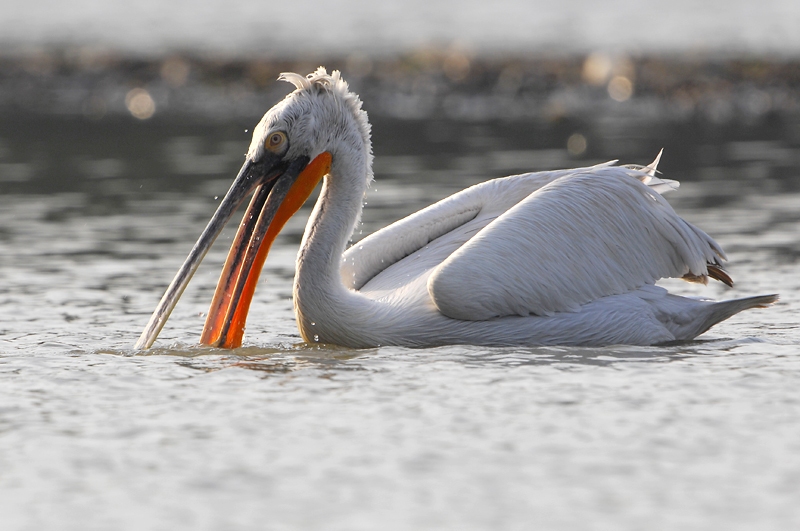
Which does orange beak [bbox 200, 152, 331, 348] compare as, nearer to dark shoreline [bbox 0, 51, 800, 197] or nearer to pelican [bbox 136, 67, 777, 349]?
pelican [bbox 136, 67, 777, 349]

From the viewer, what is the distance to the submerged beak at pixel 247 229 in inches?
197

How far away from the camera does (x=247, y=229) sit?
5148 mm

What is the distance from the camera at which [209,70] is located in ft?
61.6

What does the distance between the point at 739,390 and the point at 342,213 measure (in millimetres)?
1840

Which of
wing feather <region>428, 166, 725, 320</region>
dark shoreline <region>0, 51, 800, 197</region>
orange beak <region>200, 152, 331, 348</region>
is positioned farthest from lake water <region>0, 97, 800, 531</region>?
dark shoreline <region>0, 51, 800, 197</region>

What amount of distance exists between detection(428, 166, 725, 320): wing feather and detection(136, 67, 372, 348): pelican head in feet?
2.43

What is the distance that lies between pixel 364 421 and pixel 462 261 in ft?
3.38

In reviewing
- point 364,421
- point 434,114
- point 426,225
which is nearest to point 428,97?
point 434,114

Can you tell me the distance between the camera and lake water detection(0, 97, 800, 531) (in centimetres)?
316

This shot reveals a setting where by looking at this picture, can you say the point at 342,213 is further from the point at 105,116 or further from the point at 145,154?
the point at 105,116

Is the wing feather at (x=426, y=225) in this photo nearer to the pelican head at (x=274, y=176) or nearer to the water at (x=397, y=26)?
the pelican head at (x=274, y=176)

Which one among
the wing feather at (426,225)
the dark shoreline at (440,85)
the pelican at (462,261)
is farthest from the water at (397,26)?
the pelican at (462,261)

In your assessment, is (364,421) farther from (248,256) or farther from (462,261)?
(248,256)

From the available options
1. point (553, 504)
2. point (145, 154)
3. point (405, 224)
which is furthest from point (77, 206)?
point (553, 504)
